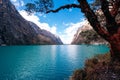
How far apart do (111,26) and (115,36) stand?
79cm

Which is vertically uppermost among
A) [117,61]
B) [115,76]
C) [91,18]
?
[91,18]

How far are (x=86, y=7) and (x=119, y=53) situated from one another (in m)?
4.46

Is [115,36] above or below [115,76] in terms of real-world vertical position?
above

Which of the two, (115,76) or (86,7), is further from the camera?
(115,76)

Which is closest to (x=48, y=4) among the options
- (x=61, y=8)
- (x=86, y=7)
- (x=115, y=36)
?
(x=61, y=8)

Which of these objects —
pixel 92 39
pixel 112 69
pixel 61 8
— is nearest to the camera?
pixel 61 8

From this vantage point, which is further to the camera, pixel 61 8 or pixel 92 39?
pixel 92 39

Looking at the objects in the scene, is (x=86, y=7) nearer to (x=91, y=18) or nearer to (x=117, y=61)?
(x=91, y=18)

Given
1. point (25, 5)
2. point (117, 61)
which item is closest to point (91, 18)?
point (117, 61)

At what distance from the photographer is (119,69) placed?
52.2 feet

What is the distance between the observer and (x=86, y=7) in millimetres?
12641

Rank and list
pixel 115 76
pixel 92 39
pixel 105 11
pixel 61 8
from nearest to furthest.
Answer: pixel 105 11, pixel 61 8, pixel 115 76, pixel 92 39

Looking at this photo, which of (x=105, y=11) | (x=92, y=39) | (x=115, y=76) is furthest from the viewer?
(x=92, y=39)

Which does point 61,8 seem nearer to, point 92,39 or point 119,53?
point 119,53
